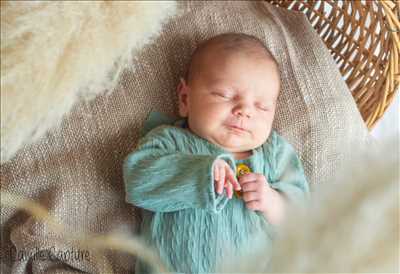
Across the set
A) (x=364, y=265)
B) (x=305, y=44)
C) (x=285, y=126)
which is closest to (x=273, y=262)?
(x=364, y=265)

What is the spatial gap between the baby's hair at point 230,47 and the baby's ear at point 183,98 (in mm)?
13

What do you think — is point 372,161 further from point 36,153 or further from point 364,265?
point 36,153

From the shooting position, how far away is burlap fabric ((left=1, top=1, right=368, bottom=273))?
0.81m

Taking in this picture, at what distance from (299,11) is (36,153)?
665 millimetres

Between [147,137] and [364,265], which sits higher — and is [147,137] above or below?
below

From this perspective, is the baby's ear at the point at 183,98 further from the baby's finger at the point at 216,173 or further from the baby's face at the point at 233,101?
the baby's finger at the point at 216,173

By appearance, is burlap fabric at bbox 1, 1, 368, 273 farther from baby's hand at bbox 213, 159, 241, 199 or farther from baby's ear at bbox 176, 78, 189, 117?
baby's hand at bbox 213, 159, 241, 199

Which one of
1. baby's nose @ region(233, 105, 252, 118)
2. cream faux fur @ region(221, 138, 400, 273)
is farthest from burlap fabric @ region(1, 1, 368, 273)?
cream faux fur @ region(221, 138, 400, 273)

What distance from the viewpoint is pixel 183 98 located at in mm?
929

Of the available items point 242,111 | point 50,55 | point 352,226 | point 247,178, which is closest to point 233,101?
point 242,111

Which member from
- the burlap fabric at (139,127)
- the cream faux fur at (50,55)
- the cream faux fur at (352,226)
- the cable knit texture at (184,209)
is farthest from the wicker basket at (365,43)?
the cream faux fur at (352,226)

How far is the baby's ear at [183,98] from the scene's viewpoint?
3.02 ft

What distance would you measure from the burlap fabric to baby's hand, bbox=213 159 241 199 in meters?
0.19

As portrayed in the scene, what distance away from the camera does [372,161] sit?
27cm
